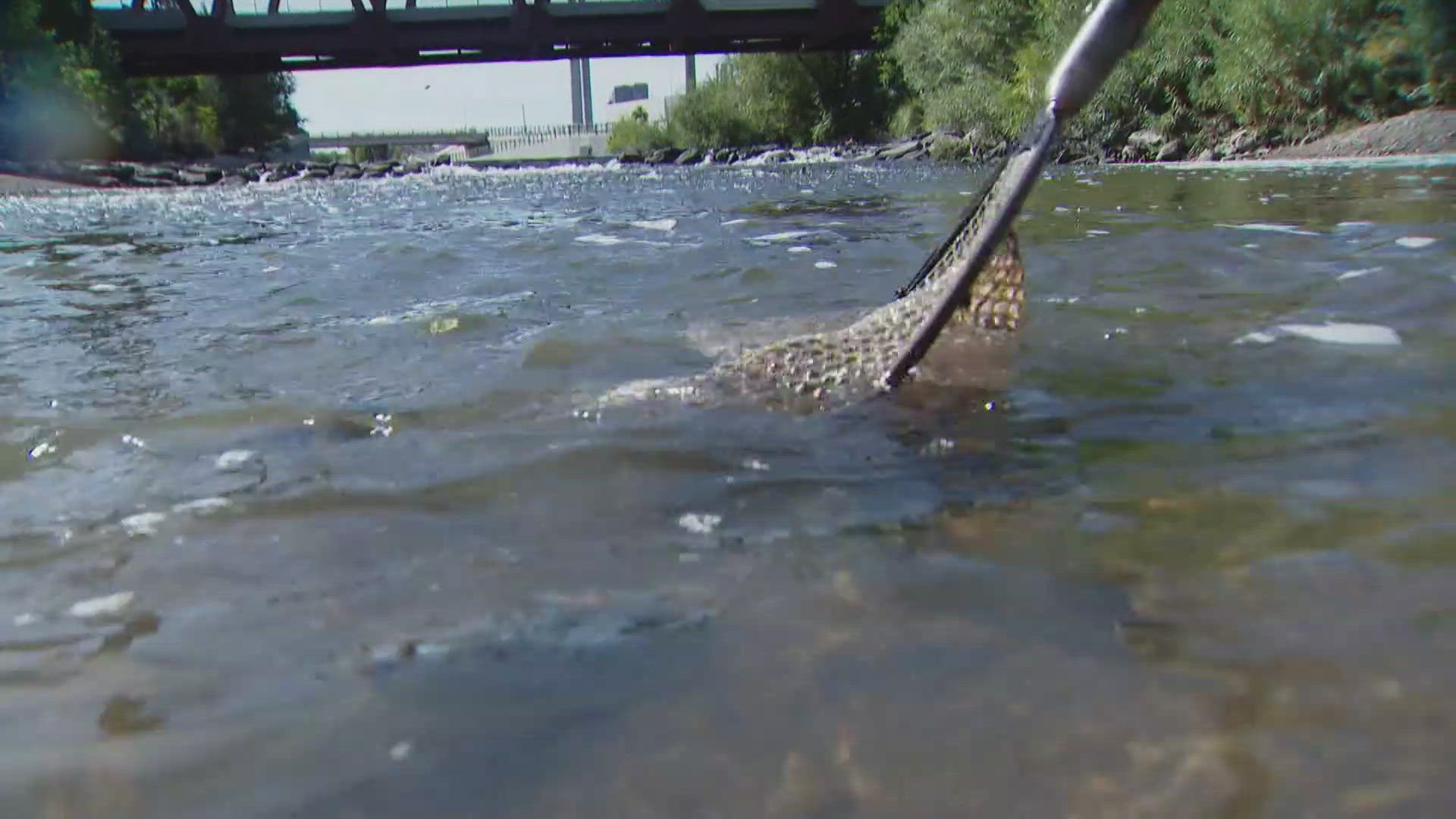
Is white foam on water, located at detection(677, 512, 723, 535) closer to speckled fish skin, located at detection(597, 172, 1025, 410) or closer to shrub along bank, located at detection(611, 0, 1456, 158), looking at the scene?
speckled fish skin, located at detection(597, 172, 1025, 410)

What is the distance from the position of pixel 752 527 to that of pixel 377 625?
0.86 metres

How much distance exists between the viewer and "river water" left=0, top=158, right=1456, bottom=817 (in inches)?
61.7

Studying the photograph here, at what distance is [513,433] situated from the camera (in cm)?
328

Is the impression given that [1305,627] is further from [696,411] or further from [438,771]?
[696,411]

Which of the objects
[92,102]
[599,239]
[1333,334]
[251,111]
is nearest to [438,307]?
[599,239]

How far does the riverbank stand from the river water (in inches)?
517

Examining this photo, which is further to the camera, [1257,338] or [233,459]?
[1257,338]

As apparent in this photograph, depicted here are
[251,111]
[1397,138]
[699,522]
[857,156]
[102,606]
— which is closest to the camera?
[102,606]

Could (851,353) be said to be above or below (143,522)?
above

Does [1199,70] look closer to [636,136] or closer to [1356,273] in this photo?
[1356,273]

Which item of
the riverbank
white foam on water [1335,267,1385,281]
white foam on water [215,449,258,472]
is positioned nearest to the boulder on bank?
the riverbank

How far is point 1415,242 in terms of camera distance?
6215 millimetres

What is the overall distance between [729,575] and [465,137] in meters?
99.0

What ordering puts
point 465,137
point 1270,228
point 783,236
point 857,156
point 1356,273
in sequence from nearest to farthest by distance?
point 1356,273 → point 1270,228 → point 783,236 → point 857,156 → point 465,137
